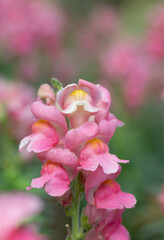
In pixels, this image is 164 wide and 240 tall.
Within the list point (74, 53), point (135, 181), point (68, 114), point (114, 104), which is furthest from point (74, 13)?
point (68, 114)

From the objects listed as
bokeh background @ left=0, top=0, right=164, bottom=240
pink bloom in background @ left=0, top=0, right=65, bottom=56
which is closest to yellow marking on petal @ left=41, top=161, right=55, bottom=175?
bokeh background @ left=0, top=0, right=164, bottom=240

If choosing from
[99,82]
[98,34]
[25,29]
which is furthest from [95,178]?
[98,34]

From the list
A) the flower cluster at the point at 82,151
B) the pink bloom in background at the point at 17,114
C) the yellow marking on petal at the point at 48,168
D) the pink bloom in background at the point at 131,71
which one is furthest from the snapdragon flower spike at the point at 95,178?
the pink bloom in background at the point at 131,71

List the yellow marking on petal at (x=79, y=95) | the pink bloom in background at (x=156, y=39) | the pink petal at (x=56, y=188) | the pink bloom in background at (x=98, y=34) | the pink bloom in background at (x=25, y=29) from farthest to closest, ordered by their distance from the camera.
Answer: the pink bloom in background at (x=98, y=34), the pink bloom in background at (x=25, y=29), the pink bloom in background at (x=156, y=39), the yellow marking on petal at (x=79, y=95), the pink petal at (x=56, y=188)

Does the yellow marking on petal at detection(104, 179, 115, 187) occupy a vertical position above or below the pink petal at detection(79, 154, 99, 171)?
below

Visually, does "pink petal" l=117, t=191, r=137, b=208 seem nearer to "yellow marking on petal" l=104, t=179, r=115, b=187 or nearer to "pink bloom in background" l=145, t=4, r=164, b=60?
"yellow marking on petal" l=104, t=179, r=115, b=187

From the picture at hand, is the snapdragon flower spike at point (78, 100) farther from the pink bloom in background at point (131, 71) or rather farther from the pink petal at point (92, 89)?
the pink bloom in background at point (131, 71)
